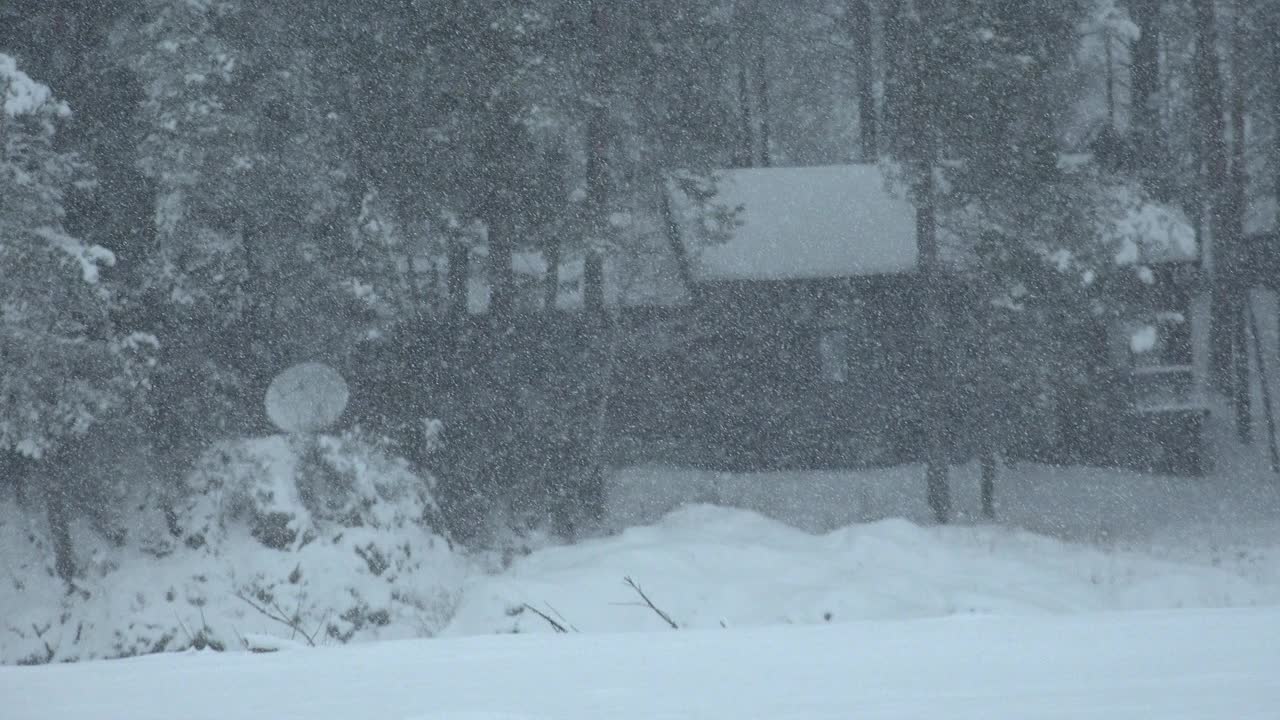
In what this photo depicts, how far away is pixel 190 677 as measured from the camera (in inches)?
108

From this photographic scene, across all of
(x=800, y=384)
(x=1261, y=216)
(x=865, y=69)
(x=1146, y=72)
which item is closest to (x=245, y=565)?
(x=800, y=384)

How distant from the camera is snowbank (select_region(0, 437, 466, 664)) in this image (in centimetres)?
1299

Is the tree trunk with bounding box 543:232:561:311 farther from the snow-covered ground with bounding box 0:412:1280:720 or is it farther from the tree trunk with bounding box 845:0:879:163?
the tree trunk with bounding box 845:0:879:163

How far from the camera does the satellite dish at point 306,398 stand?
48.5ft

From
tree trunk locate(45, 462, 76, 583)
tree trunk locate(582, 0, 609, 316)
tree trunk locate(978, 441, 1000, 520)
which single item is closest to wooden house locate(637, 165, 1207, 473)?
tree trunk locate(978, 441, 1000, 520)

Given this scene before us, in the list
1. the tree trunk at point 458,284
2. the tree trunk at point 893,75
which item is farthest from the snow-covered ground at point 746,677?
the tree trunk at point 893,75

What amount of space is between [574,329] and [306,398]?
4001 mm

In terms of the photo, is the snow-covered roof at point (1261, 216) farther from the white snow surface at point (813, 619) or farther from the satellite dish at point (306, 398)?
the satellite dish at point (306, 398)

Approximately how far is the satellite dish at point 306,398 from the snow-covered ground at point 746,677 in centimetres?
1213

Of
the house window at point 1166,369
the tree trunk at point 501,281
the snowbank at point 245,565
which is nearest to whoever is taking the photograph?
the snowbank at point 245,565

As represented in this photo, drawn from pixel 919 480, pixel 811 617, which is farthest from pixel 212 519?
pixel 919 480

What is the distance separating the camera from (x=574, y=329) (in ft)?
54.1

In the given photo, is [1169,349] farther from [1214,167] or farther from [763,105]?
[763,105]

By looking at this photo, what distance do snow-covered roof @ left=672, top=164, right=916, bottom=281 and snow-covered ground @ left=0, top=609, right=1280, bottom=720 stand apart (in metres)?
14.1
